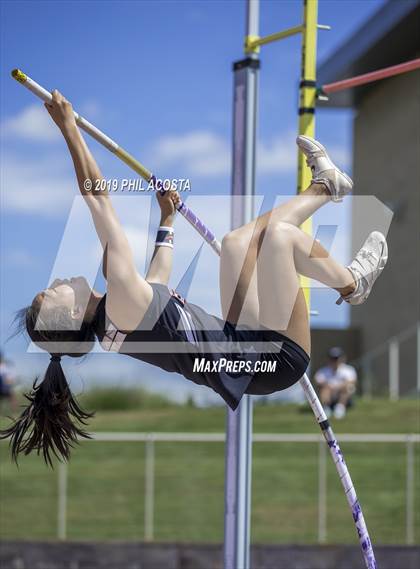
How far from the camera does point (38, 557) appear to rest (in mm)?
6473

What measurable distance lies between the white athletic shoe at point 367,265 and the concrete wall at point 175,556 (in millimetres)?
2930

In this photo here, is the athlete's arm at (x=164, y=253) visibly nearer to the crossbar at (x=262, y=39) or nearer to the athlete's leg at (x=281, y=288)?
the athlete's leg at (x=281, y=288)

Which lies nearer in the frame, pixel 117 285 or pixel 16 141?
pixel 117 285

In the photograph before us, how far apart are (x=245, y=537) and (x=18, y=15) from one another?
2503 mm

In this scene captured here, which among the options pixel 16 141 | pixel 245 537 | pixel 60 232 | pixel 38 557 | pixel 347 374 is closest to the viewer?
pixel 60 232

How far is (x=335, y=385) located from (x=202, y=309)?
A: 7108 millimetres

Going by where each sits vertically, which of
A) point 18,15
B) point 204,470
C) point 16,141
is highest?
point 18,15

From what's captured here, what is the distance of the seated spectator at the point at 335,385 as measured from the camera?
1059 cm

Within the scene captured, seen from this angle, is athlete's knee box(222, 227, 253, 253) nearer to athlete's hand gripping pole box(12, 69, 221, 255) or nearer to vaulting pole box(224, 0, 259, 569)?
athlete's hand gripping pole box(12, 69, 221, 255)

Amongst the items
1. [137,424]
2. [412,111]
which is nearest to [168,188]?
[137,424]

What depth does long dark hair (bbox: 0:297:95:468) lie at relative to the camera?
12.0 ft

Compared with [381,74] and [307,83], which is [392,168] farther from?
[381,74]

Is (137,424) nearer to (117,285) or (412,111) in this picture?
(412,111)

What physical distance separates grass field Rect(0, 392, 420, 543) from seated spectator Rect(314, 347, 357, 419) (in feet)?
0.70
